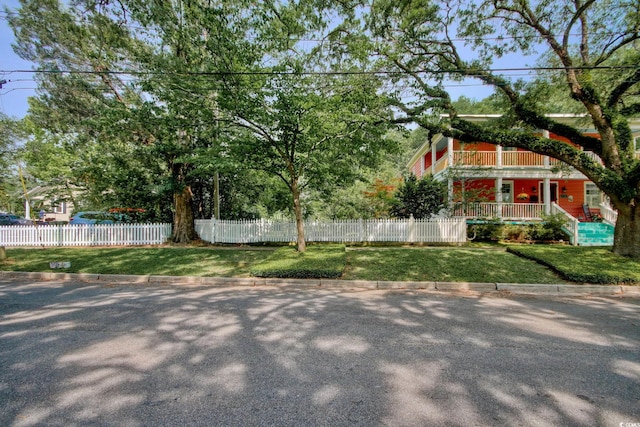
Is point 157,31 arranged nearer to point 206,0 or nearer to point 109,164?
point 206,0

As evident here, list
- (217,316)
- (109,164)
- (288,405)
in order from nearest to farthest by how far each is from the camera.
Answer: (288,405)
(217,316)
(109,164)

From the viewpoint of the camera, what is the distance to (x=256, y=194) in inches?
659

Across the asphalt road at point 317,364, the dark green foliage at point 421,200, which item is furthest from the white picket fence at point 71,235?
the dark green foliage at point 421,200

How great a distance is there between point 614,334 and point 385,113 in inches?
355

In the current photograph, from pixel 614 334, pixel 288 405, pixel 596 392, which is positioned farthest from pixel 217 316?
pixel 614 334

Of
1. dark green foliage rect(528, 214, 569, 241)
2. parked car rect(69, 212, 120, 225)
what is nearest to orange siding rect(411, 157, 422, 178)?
dark green foliage rect(528, 214, 569, 241)

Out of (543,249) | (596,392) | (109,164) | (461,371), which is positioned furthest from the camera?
(109,164)

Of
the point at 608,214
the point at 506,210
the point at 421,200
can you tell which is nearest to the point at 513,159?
the point at 506,210

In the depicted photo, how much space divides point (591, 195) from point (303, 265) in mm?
19991

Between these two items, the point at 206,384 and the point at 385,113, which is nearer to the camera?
the point at 206,384

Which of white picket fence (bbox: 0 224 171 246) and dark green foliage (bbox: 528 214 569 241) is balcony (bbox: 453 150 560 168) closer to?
dark green foliage (bbox: 528 214 569 241)

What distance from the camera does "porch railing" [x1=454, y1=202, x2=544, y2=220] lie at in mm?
15430

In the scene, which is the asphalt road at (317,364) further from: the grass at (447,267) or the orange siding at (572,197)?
the orange siding at (572,197)

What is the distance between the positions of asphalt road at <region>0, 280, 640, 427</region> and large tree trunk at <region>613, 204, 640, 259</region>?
172 inches
